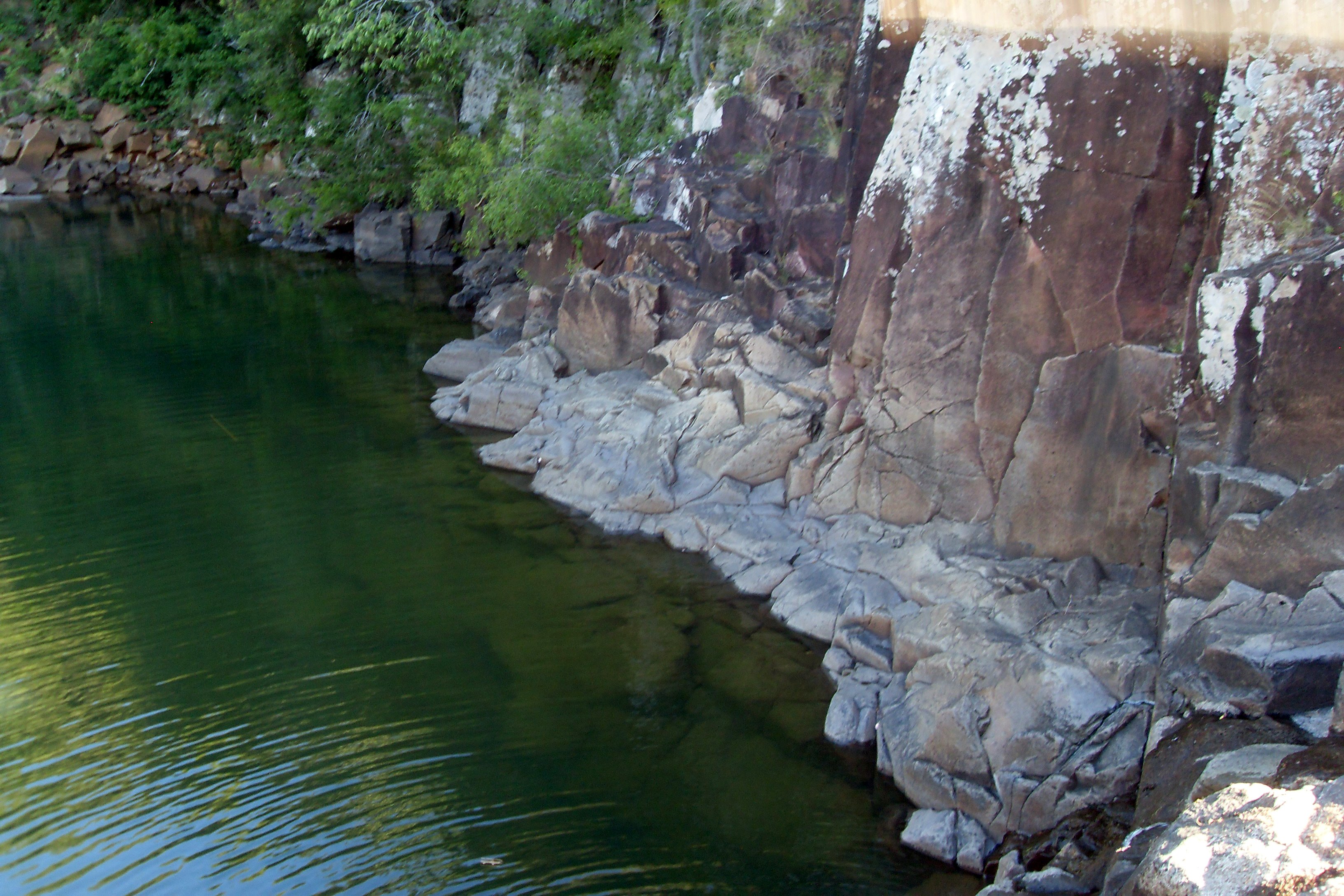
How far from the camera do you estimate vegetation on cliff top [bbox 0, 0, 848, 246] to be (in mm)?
17969

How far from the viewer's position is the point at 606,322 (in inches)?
597

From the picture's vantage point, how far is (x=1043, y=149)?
9320 mm

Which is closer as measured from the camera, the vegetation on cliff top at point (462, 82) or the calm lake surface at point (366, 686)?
the calm lake surface at point (366, 686)

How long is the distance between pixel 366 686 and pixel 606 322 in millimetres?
6996

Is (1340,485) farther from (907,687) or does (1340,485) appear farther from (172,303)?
(172,303)

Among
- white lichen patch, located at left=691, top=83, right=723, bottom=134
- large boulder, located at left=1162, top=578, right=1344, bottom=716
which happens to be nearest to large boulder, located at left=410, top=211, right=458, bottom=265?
white lichen patch, located at left=691, top=83, right=723, bottom=134

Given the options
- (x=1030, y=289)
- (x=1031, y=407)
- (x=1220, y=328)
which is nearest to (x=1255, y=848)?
(x=1220, y=328)

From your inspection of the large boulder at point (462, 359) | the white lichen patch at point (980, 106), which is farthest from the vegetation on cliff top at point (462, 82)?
the white lichen patch at point (980, 106)

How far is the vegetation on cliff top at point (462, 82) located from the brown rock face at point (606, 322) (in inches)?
112

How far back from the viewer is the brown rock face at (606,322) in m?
14.7

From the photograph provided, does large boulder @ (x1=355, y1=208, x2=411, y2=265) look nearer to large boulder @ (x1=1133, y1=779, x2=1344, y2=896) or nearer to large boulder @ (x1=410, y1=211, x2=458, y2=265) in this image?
large boulder @ (x1=410, y1=211, x2=458, y2=265)

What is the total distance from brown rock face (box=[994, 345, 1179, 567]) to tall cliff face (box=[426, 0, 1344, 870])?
0.08ft

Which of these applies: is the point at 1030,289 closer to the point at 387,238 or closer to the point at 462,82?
the point at 462,82

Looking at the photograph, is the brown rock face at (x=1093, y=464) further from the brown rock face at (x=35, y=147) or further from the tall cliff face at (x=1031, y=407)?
the brown rock face at (x=35, y=147)
